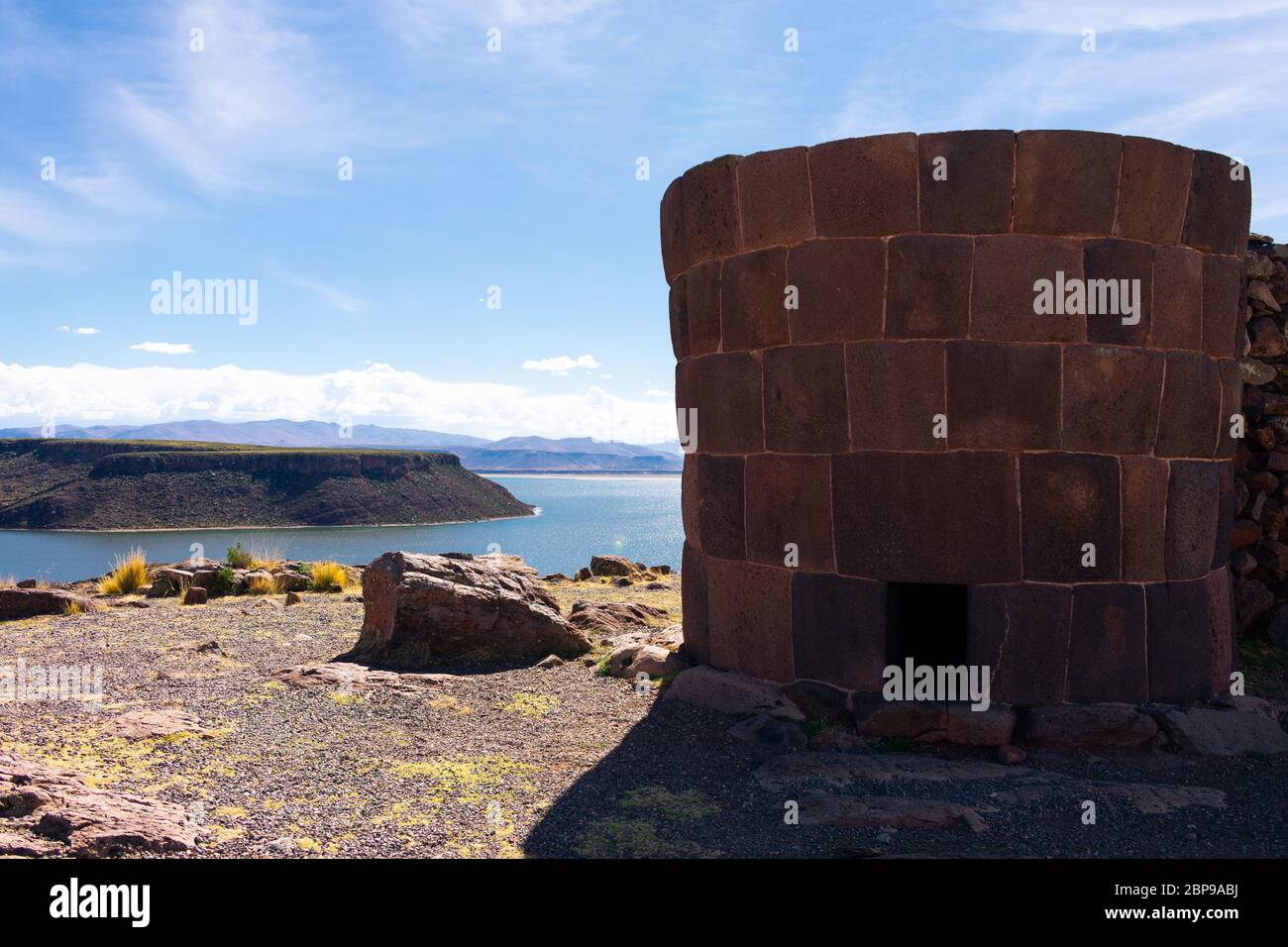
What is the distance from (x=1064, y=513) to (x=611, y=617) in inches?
204

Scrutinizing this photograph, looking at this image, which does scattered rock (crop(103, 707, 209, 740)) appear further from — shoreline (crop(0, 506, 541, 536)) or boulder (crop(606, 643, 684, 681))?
shoreline (crop(0, 506, 541, 536))

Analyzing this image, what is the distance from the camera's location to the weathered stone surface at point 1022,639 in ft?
19.0

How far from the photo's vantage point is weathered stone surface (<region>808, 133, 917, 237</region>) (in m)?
5.88

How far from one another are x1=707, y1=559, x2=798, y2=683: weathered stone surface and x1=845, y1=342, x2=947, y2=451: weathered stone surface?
3.67ft

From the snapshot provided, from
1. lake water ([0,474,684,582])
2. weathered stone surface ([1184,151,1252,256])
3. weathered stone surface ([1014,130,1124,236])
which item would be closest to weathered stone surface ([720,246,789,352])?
weathered stone surface ([1014,130,1124,236])

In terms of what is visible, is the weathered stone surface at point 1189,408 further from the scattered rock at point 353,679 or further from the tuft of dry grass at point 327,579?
the tuft of dry grass at point 327,579

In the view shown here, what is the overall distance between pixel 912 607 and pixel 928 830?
3.07 m

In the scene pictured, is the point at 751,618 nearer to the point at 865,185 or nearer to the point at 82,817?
the point at 865,185

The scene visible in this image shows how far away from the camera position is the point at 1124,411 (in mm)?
5914

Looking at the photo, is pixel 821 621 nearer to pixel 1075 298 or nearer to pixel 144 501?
pixel 1075 298

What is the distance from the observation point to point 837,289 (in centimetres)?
604

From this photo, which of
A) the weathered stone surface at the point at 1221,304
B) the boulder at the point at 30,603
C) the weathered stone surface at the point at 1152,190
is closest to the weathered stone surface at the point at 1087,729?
the weathered stone surface at the point at 1221,304

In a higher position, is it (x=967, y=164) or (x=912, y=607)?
(x=967, y=164)
